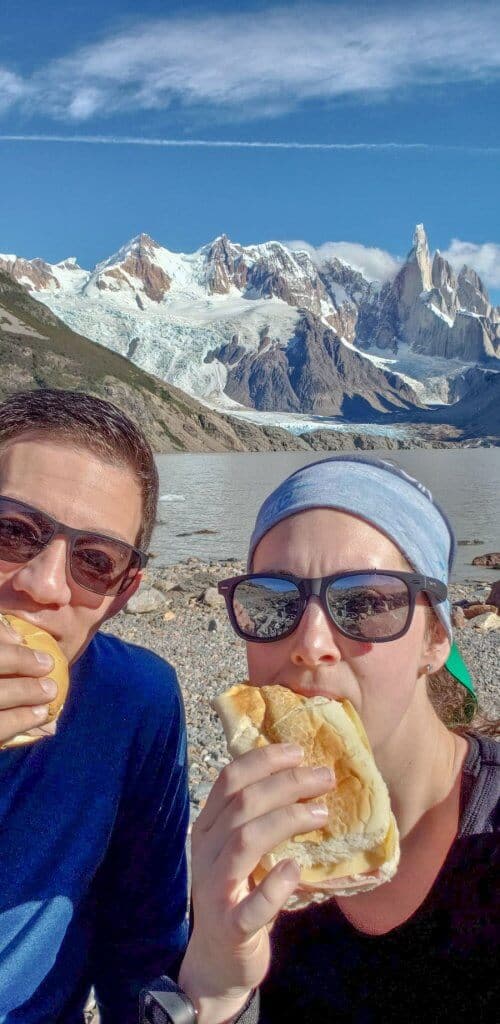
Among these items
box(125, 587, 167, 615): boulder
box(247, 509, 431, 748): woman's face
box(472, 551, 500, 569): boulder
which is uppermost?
box(472, 551, 500, 569): boulder

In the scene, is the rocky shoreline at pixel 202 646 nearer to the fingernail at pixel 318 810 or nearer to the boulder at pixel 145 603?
the boulder at pixel 145 603

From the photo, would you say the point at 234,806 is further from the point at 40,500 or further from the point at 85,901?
the point at 40,500

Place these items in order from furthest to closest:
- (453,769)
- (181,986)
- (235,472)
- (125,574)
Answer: (235,472) → (125,574) → (453,769) → (181,986)

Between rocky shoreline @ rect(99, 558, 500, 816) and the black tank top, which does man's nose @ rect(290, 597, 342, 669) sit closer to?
the black tank top

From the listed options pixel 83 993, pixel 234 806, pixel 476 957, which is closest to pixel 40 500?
pixel 234 806

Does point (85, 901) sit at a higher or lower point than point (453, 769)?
lower

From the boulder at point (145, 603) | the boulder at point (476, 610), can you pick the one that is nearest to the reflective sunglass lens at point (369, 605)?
the boulder at point (145, 603)

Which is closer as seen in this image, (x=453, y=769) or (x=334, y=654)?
(x=334, y=654)

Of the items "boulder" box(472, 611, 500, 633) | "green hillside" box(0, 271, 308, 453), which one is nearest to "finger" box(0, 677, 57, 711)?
"boulder" box(472, 611, 500, 633)
